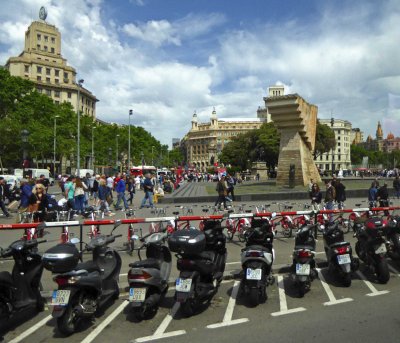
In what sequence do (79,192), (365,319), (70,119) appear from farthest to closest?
(70,119) < (79,192) < (365,319)

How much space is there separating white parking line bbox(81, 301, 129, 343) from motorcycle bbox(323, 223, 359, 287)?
3.56m

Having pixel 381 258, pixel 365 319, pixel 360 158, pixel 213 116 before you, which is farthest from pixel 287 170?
pixel 213 116

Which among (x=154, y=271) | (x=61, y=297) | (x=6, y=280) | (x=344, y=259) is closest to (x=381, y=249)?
(x=344, y=259)

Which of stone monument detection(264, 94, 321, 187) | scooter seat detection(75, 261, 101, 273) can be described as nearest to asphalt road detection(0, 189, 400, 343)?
scooter seat detection(75, 261, 101, 273)

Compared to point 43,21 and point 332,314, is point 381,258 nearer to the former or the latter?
point 332,314

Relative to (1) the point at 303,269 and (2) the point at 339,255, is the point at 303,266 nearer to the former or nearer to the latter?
(1) the point at 303,269

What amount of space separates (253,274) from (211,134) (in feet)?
529

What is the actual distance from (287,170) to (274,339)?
25839 mm

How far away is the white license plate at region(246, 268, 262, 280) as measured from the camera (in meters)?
5.91

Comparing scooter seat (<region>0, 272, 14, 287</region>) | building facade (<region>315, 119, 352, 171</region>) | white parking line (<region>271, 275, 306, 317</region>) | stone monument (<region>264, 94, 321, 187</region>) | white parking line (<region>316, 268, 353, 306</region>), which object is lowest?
white parking line (<region>271, 275, 306, 317</region>)

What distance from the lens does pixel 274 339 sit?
15.7 ft

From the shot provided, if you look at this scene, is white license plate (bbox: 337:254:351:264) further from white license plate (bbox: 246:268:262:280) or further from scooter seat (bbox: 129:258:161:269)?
scooter seat (bbox: 129:258:161:269)

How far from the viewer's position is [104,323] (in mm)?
5465

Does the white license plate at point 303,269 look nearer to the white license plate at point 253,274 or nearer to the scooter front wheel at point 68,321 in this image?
the white license plate at point 253,274
